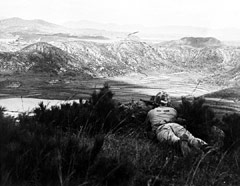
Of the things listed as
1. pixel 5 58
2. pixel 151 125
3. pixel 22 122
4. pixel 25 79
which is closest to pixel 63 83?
pixel 25 79

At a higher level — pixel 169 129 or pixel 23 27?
pixel 169 129

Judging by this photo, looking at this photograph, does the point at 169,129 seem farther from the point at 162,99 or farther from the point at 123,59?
the point at 123,59

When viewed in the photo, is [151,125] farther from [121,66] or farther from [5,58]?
[121,66]

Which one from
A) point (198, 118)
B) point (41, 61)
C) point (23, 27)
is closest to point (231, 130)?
point (198, 118)

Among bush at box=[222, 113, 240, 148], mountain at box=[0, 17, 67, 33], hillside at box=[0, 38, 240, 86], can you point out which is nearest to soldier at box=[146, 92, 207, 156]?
bush at box=[222, 113, 240, 148]

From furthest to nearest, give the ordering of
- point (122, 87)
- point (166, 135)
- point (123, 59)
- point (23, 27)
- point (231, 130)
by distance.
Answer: point (23, 27)
point (123, 59)
point (122, 87)
point (231, 130)
point (166, 135)

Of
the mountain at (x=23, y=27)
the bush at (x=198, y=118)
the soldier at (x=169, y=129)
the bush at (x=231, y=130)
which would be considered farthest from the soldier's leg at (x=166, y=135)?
the mountain at (x=23, y=27)

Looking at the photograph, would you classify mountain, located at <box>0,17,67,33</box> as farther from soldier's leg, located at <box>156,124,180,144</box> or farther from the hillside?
soldier's leg, located at <box>156,124,180,144</box>

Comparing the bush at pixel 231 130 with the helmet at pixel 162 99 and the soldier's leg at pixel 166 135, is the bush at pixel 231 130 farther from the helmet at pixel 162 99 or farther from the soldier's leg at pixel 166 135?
the helmet at pixel 162 99
